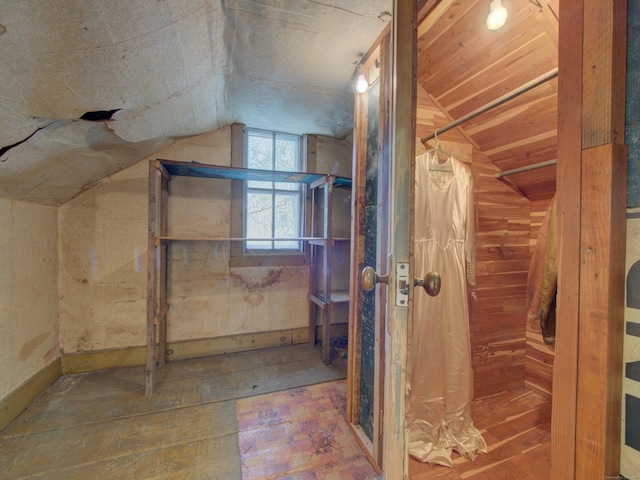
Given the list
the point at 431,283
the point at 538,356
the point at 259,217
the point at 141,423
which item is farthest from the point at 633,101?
the point at 259,217

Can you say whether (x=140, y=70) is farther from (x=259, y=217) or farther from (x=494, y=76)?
(x=494, y=76)

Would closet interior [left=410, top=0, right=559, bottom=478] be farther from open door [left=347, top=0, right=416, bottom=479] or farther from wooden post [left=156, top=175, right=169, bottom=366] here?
wooden post [left=156, top=175, right=169, bottom=366]

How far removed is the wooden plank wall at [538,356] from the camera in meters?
1.99

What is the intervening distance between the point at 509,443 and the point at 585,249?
1.63m

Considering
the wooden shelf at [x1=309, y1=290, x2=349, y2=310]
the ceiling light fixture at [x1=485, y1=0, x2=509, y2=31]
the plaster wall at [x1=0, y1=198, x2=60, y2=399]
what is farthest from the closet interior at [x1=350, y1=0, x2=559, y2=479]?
the plaster wall at [x1=0, y1=198, x2=60, y2=399]

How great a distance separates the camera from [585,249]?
583 millimetres

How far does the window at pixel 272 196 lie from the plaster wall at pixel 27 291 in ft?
4.99

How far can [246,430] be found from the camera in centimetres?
159

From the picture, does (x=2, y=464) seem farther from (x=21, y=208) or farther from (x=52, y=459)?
(x=21, y=208)

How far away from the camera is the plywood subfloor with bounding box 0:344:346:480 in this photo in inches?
51.9

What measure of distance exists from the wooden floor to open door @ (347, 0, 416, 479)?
0.50 m

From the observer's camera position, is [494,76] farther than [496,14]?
Yes

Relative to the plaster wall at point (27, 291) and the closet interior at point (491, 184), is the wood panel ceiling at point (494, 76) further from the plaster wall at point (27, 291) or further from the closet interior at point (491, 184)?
the plaster wall at point (27, 291)

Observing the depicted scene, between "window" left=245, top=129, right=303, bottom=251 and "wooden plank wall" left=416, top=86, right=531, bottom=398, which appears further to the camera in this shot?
"window" left=245, top=129, right=303, bottom=251
